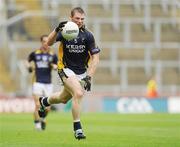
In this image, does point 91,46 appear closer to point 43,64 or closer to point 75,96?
point 75,96

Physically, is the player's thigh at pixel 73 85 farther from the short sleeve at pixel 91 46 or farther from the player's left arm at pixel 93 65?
the short sleeve at pixel 91 46

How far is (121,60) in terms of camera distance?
149 feet

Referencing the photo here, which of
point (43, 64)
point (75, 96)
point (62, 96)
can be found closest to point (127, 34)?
point (43, 64)

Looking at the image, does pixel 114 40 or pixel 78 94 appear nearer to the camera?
pixel 78 94

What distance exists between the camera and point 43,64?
67.9 ft

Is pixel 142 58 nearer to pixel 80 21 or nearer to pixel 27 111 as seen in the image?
pixel 27 111

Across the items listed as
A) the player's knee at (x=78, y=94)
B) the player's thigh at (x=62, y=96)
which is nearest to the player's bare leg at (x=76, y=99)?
the player's knee at (x=78, y=94)

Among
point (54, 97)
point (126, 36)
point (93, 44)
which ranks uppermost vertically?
point (126, 36)

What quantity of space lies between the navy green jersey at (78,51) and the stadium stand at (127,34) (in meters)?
27.5

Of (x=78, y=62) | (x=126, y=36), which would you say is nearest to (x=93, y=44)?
(x=78, y=62)

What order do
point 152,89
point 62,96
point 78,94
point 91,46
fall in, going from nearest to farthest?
point 78,94
point 91,46
point 62,96
point 152,89

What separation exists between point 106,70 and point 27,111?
327 inches

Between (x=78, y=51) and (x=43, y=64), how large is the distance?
7.20 metres

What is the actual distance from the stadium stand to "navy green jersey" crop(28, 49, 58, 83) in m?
20.8
